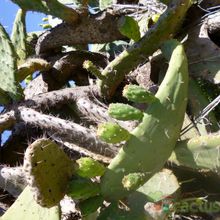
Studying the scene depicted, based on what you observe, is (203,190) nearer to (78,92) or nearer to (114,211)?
(114,211)

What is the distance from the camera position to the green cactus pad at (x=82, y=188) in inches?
96.5

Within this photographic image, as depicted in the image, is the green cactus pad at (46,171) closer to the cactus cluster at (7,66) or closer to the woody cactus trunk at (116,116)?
the woody cactus trunk at (116,116)

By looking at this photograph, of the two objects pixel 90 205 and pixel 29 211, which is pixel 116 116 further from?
pixel 29 211

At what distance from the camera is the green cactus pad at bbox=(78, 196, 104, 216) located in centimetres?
247

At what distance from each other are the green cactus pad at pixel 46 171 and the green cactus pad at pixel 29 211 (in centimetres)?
14

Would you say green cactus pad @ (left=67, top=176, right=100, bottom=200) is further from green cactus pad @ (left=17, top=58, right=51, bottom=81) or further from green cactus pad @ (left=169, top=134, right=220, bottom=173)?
green cactus pad @ (left=17, top=58, right=51, bottom=81)

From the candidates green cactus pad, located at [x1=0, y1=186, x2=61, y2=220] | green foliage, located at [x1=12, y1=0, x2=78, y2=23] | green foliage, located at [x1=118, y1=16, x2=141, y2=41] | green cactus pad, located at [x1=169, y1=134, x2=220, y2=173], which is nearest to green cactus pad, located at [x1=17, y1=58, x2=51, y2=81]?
green foliage, located at [x1=12, y1=0, x2=78, y2=23]

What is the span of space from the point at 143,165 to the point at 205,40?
0.95 meters

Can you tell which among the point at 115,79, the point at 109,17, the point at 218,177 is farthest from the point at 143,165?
the point at 109,17

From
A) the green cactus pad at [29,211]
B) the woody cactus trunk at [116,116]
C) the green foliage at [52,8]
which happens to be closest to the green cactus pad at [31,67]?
the woody cactus trunk at [116,116]

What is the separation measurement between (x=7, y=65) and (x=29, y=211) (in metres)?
1.05

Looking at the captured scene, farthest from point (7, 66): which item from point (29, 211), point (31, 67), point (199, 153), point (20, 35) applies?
point (199, 153)

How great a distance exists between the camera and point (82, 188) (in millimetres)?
2451

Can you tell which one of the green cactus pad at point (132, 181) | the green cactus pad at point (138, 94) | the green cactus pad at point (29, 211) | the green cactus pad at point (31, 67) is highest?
the green cactus pad at point (138, 94)
